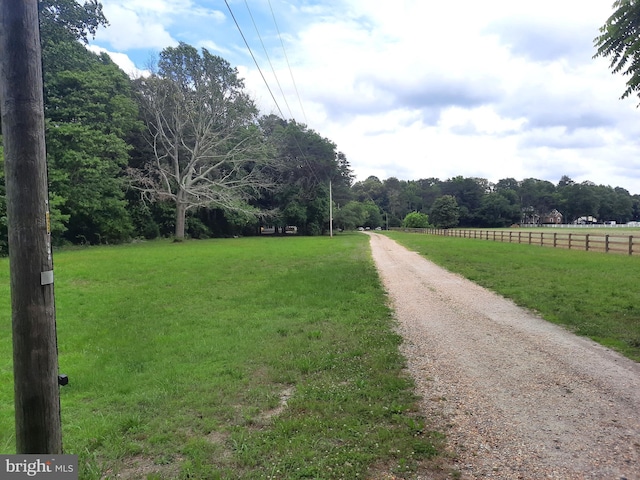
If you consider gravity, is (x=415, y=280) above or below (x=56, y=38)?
below

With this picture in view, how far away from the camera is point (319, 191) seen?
52.7 metres

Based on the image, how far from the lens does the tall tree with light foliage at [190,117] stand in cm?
3275

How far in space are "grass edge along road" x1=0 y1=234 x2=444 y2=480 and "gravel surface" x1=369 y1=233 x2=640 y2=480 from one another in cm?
34

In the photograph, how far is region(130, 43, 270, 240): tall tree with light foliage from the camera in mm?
32750

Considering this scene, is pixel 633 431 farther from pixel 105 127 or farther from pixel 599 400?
pixel 105 127

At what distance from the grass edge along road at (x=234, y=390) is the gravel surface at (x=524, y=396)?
0.34m

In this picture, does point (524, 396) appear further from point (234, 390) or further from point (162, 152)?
point (162, 152)

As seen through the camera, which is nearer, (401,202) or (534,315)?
(534,315)

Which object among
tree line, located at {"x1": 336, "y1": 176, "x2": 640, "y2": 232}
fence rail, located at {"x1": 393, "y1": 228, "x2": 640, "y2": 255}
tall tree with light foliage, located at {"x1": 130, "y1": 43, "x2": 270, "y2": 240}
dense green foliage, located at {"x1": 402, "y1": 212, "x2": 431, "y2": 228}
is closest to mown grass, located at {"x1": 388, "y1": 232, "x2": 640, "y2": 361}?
fence rail, located at {"x1": 393, "y1": 228, "x2": 640, "y2": 255}

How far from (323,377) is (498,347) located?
8.77ft

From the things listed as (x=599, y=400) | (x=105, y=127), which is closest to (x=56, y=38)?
(x=105, y=127)

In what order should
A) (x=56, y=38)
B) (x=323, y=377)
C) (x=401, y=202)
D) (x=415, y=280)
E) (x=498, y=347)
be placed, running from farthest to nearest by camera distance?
(x=401, y=202)
(x=56, y=38)
(x=415, y=280)
(x=498, y=347)
(x=323, y=377)

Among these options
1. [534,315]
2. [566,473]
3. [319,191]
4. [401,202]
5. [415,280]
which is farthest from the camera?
[401,202]

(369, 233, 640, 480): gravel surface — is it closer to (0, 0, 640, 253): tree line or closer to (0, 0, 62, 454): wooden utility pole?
(0, 0, 62, 454): wooden utility pole
